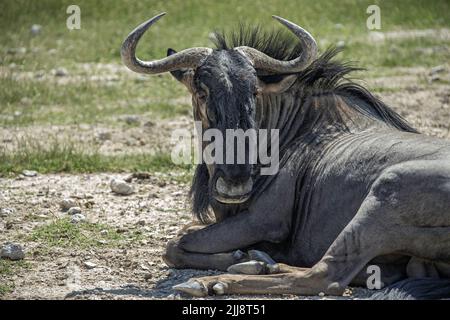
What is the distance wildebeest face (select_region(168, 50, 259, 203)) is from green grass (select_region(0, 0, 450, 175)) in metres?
3.26

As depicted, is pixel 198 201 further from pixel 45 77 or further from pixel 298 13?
pixel 298 13

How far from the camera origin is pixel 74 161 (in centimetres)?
1161

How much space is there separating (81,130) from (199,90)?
509 centimetres

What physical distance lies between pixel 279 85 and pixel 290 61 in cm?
23

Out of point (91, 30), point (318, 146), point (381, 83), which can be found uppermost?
point (91, 30)

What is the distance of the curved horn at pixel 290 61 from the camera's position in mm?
8509

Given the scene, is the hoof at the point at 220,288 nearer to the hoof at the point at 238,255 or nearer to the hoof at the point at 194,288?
the hoof at the point at 194,288

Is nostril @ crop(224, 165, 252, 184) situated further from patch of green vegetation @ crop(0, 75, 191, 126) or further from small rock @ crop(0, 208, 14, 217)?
patch of green vegetation @ crop(0, 75, 191, 126)

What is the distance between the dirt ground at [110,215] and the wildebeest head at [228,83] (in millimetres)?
881

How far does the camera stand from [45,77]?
1567 cm

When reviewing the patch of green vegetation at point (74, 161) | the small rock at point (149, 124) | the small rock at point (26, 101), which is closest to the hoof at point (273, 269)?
the patch of green vegetation at point (74, 161)

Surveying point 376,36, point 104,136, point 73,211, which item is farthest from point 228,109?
point 376,36

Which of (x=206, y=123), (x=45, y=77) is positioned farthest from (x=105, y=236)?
(x=45, y=77)

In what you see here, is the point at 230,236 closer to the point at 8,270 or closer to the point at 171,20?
the point at 8,270
